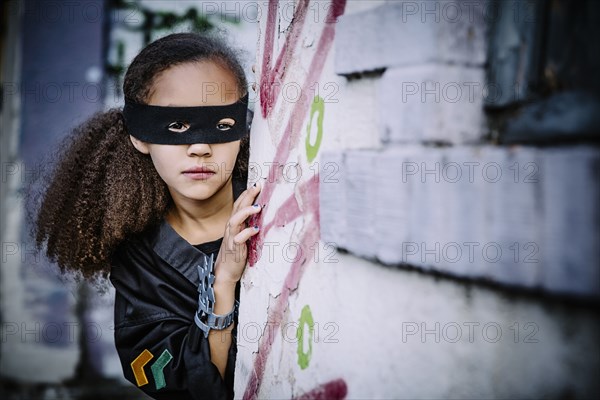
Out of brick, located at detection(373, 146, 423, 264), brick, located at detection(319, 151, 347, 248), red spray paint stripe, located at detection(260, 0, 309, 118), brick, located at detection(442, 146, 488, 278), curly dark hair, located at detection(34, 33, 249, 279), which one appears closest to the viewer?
brick, located at detection(442, 146, 488, 278)

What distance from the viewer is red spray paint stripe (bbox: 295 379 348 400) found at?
1.13m

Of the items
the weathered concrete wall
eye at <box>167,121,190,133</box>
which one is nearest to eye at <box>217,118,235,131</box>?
eye at <box>167,121,190,133</box>

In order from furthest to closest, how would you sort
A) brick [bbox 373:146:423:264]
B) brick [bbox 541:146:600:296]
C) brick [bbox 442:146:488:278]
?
brick [bbox 373:146:423:264] < brick [bbox 442:146:488:278] < brick [bbox 541:146:600:296]

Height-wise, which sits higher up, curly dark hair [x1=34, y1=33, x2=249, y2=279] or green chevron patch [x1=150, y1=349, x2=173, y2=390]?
curly dark hair [x1=34, y1=33, x2=249, y2=279]

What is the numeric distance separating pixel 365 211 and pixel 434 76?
0.27 meters

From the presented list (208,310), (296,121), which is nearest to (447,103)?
(296,121)

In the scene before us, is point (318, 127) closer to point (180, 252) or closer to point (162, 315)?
point (180, 252)

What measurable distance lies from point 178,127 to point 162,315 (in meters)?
0.80

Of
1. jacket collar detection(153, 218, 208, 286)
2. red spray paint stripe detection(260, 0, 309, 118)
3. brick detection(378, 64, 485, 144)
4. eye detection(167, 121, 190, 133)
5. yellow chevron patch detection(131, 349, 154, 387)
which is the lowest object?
yellow chevron patch detection(131, 349, 154, 387)

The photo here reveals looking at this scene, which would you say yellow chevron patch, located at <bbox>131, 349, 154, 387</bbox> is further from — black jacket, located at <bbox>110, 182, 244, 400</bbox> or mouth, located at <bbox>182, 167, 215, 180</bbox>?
mouth, located at <bbox>182, 167, 215, 180</bbox>

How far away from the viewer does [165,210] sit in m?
2.30

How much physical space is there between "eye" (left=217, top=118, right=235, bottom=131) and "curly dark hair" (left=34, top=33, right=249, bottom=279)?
0.72 feet

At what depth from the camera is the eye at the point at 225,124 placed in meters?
1.96

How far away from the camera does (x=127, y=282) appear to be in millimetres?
2270
